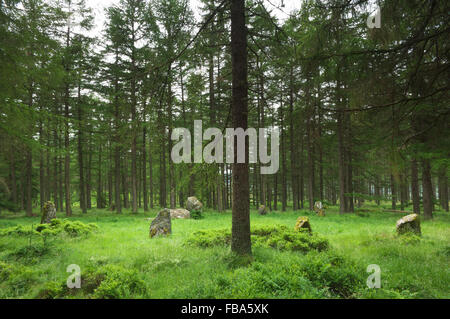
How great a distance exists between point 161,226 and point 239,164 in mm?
5487

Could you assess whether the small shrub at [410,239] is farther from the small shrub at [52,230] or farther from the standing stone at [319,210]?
the small shrub at [52,230]

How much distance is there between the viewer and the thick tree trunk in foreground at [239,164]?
536cm

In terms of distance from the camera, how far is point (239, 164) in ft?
17.7

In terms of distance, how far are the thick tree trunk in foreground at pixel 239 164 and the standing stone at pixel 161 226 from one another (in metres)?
4.55

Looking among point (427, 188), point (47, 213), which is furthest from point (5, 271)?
point (427, 188)

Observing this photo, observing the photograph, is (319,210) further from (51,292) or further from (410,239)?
(51,292)

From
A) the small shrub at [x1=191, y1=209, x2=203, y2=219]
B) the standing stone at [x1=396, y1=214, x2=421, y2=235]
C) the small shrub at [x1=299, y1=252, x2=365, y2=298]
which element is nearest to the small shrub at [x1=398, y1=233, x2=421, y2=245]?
the standing stone at [x1=396, y1=214, x2=421, y2=235]

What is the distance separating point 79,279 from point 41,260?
118 inches

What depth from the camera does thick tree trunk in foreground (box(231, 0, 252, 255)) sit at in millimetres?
5363

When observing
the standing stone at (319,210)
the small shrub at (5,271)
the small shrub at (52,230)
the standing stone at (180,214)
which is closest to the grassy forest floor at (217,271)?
the small shrub at (5,271)

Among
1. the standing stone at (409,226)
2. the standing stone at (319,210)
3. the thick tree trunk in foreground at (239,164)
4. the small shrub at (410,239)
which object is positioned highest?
the thick tree trunk in foreground at (239,164)
